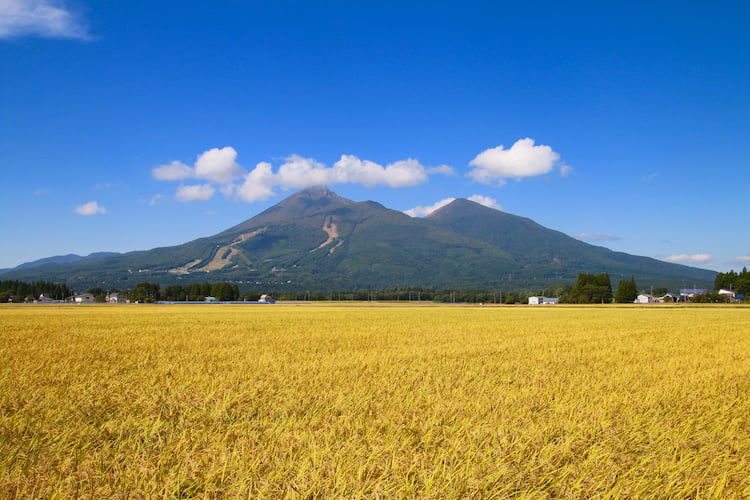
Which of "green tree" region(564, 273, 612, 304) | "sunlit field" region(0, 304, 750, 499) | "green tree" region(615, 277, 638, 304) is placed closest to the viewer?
"sunlit field" region(0, 304, 750, 499)

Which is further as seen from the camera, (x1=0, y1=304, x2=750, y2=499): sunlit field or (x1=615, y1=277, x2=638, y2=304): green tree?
(x1=615, y1=277, x2=638, y2=304): green tree

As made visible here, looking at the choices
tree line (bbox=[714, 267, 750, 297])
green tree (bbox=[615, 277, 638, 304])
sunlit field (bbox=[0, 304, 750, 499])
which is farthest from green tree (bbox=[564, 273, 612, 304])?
sunlit field (bbox=[0, 304, 750, 499])

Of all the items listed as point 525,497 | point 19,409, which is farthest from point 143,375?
point 525,497

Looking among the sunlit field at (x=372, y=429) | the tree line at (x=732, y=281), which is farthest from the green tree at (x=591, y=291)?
the sunlit field at (x=372, y=429)

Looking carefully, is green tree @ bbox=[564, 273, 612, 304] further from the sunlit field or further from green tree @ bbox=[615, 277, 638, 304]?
the sunlit field

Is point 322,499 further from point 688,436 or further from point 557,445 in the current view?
point 688,436

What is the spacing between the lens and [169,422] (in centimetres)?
682

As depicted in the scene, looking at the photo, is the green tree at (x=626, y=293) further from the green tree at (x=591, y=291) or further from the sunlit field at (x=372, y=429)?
the sunlit field at (x=372, y=429)

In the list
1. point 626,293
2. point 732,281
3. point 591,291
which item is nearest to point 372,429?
point 591,291

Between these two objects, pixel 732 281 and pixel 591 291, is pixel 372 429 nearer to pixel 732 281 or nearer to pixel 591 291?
pixel 591 291

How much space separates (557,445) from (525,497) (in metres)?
1.64

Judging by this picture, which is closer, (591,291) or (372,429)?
(372,429)

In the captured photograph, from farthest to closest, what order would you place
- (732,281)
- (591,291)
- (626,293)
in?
1. (732,281)
2. (626,293)
3. (591,291)

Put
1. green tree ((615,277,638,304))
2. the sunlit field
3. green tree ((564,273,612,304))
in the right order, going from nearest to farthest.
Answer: the sunlit field → green tree ((564,273,612,304)) → green tree ((615,277,638,304))
